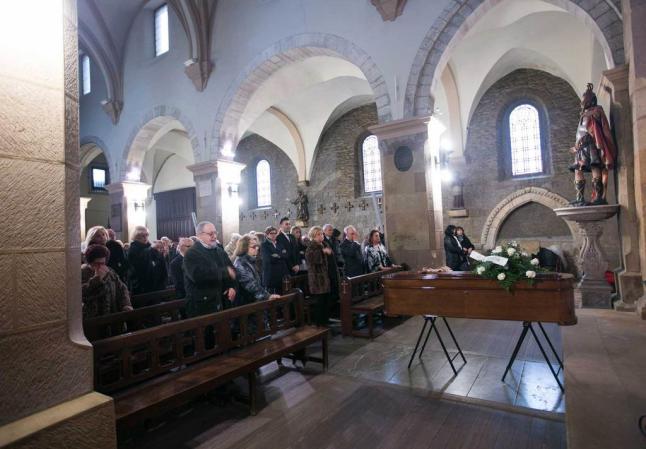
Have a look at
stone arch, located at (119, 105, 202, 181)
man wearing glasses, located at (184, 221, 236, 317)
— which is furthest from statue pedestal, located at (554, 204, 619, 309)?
stone arch, located at (119, 105, 202, 181)

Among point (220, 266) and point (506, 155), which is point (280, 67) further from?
point (506, 155)

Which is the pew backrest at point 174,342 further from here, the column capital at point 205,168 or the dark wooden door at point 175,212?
the dark wooden door at point 175,212

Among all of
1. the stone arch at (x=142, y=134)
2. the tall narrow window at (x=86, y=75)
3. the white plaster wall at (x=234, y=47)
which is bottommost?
the stone arch at (x=142, y=134)

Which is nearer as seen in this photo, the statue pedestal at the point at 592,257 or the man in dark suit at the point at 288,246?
the statue pedestal at the point at 592,257

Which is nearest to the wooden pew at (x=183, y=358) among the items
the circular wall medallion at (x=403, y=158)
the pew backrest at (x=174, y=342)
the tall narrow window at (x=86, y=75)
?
the pew backrest at (x=174, y=342)

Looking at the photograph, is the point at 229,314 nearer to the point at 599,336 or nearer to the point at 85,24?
the point at 599,336

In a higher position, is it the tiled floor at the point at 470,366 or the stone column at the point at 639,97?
the stone column at the point at 639,97

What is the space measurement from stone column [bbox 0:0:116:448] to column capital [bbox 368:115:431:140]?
598 centimetres

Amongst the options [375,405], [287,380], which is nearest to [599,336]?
[375,405]

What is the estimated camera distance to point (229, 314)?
3.63 metres

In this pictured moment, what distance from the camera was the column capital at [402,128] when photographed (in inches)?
282

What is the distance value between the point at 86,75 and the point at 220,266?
13.6m

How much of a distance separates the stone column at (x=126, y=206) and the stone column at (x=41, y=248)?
1141cm

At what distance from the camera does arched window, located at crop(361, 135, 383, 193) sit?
46.2ft
